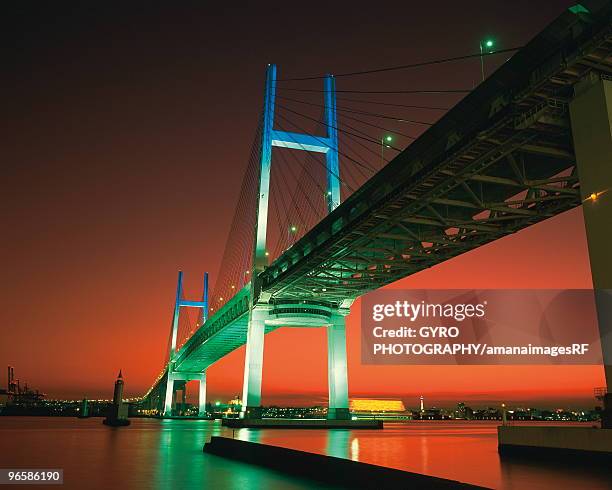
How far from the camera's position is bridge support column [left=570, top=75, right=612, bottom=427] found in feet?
31.8

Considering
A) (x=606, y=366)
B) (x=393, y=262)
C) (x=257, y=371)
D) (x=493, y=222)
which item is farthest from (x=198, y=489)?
(x=257, y=371)

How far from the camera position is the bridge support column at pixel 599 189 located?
31.8 feet

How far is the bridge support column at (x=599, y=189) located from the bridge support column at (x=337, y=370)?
3016 centimetres

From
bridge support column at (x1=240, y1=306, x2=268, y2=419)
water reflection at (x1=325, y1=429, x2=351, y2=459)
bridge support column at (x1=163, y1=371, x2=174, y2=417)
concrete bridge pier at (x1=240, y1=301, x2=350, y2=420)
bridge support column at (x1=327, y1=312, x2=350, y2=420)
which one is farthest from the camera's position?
bridge support column at (x1=163, y1=371, x2=174, y2=417)

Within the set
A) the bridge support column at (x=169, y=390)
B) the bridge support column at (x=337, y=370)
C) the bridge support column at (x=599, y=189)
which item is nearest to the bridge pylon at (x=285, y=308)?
the bridge support column at (x=337, y=370)

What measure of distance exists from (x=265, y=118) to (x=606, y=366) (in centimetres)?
3473

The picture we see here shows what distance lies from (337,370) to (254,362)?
575cm

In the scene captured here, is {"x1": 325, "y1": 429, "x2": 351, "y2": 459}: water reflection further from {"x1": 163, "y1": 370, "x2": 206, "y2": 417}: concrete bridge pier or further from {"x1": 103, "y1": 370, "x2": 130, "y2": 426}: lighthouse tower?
{"x1": 163, "y1": 370, "x2": 206, "y2": 417}: concrete bridge pier

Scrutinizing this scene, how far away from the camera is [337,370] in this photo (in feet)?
130

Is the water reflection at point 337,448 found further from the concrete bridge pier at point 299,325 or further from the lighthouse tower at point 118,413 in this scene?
the lighthouse tower at point 118,413

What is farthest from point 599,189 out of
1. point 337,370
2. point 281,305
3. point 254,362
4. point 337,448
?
point 337,370

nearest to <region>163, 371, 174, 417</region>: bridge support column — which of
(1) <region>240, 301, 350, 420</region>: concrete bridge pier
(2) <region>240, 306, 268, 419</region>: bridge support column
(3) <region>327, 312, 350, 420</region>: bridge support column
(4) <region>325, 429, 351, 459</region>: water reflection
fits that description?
(1) <region>240, 301, 350, 420</region>: concrete bridge pier

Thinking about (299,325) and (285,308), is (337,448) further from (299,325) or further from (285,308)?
(299,325)

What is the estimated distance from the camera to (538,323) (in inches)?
762
